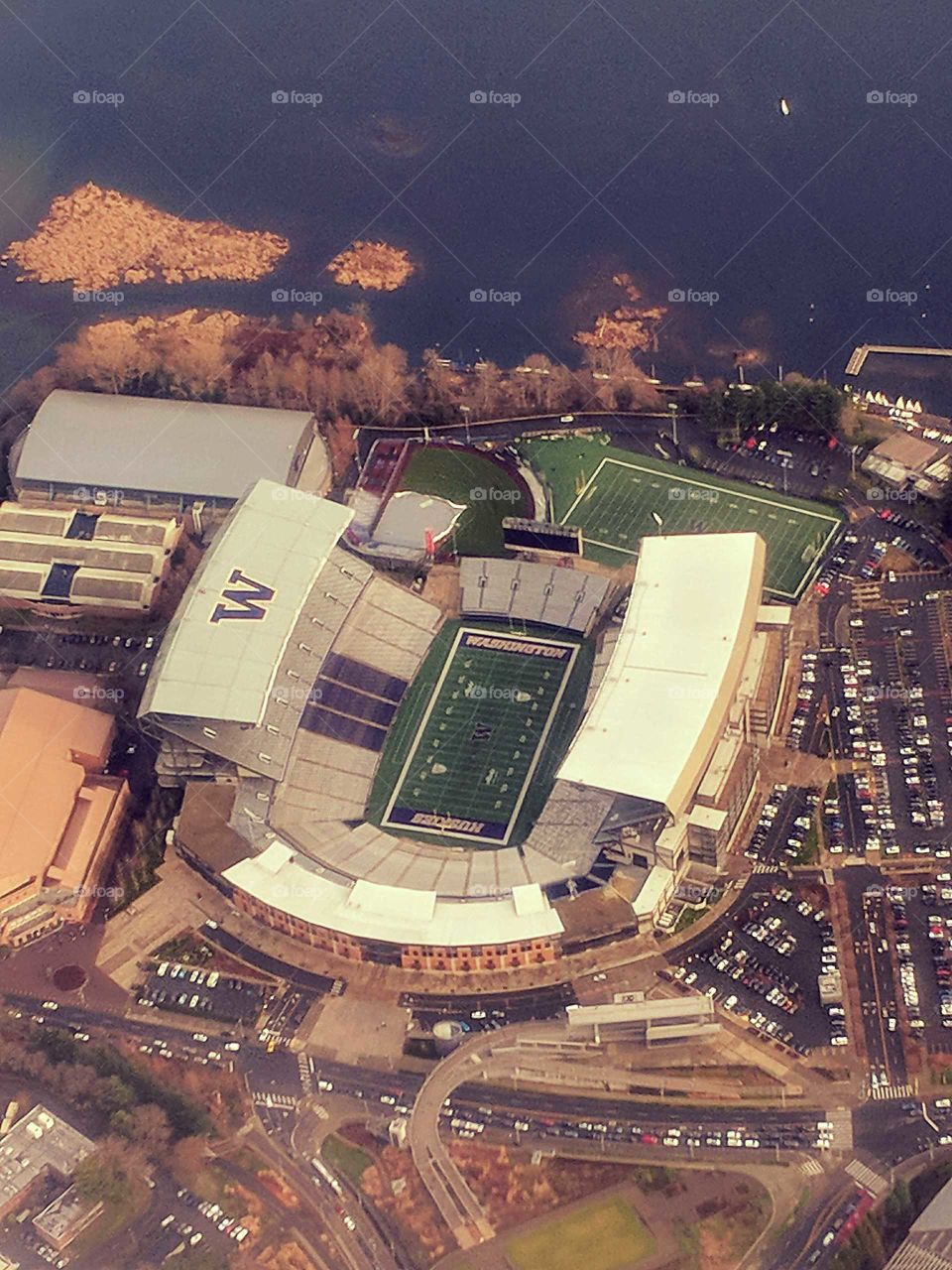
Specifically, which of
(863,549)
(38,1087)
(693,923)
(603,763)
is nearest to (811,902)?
(693,923)

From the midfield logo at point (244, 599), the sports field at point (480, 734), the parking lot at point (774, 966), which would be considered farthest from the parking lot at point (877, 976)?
the midfield logo at point (244, 599)

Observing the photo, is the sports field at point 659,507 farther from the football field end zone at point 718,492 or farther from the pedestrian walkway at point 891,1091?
the pedestrian walkway at point 891,1091

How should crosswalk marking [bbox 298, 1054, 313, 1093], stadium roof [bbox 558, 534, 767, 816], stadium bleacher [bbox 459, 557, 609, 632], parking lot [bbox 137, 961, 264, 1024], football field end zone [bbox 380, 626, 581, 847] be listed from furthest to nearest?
stadium bleacher [bbox 459, 557, 609, 632], football field end zone [bbox 380, 626, 581, 847], stadium roof [bbox 558, 534, 767, 816], parking lot [bbox 137, 961, 264, 1024], crosswalk marking [bbox 298, 1054, 313, 1093]

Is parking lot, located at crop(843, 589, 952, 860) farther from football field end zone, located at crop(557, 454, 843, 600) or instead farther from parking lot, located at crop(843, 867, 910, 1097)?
football field end zone, located at crop(557, 454, 843, 600)

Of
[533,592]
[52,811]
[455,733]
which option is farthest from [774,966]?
[52,811]

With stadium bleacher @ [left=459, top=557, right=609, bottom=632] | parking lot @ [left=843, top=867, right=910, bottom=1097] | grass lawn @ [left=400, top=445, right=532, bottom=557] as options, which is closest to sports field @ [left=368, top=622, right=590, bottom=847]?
stadium bleacher @ [left=459, top=557, right=609, bottom=632]

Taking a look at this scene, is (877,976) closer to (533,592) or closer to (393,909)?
(393,909)
